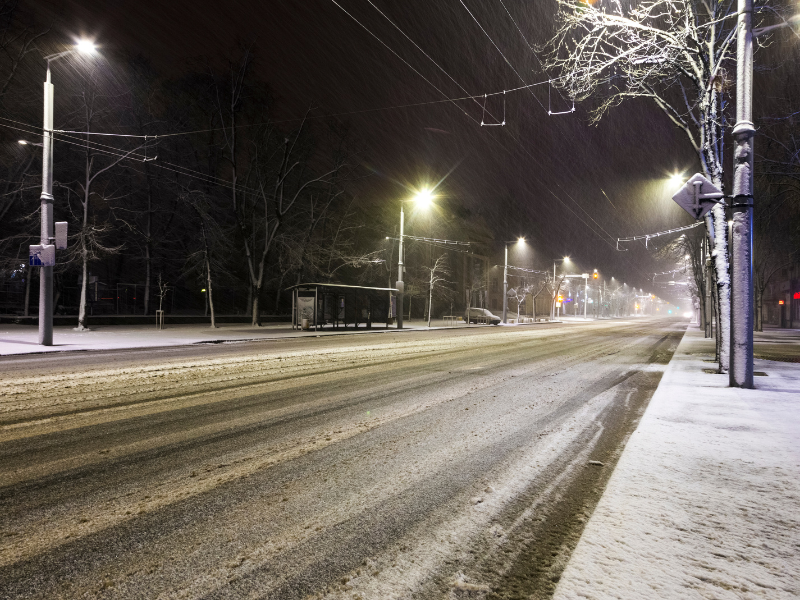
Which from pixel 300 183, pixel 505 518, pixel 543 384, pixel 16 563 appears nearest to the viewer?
pixel 16 563

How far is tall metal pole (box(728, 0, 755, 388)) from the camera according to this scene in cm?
829

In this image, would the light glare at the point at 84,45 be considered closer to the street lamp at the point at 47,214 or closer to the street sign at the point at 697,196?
the street lamp at the point at 47,214

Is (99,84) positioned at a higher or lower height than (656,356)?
higher

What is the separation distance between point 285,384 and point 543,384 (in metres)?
4.86

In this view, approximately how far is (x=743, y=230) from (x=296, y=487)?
8.63m

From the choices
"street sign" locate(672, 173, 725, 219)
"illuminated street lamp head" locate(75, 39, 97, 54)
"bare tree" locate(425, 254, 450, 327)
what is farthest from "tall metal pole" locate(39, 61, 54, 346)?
"bare tree" locate(425, 254, 450, 327)

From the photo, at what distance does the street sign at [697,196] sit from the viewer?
8406 millimetres

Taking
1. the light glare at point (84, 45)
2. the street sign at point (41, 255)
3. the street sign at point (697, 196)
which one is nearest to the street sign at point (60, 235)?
the street sign at point (41, 255)

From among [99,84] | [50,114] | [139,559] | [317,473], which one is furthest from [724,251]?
[99,84]

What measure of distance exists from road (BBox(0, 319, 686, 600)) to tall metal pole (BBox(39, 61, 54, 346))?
28.7 feet

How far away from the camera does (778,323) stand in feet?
181

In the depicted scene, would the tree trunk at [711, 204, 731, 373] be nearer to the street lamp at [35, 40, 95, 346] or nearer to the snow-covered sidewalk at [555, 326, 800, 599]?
the snow-covered sidewalk at [555, 326, 800, 599]

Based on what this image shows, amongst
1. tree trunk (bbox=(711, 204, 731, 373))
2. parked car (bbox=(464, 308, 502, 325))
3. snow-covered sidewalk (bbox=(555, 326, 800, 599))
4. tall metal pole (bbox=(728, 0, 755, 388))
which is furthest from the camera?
parked car (bbox=(464, 308, 502, 325))

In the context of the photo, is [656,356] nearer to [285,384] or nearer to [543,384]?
[543,384]
